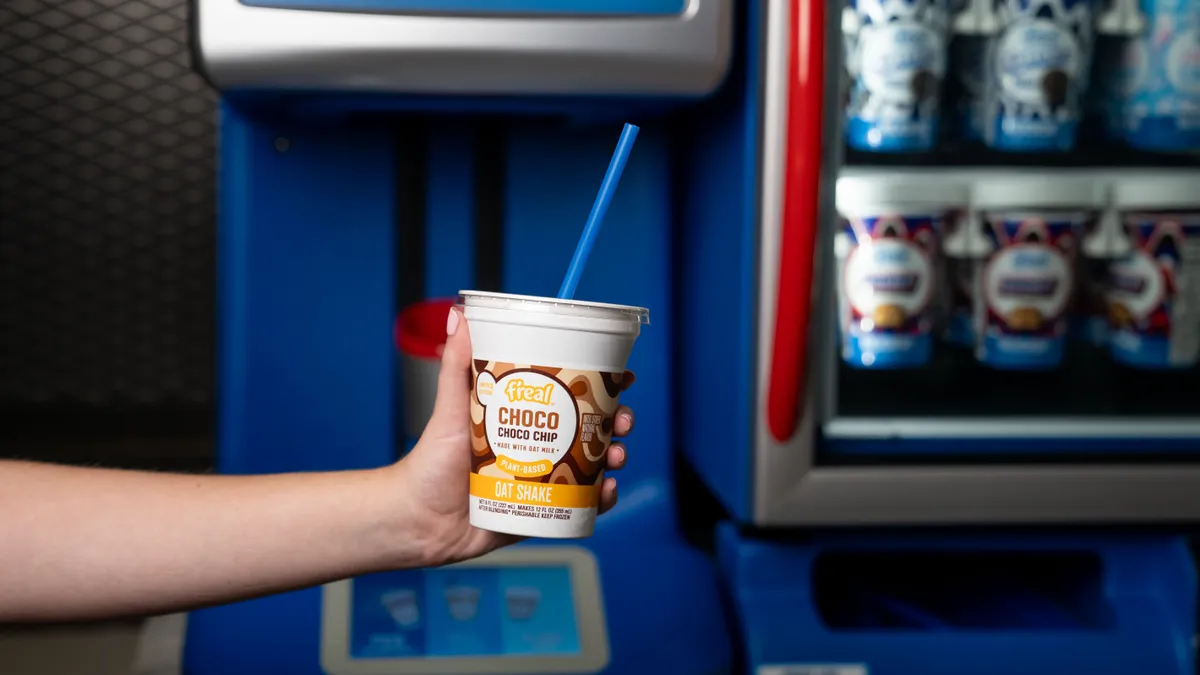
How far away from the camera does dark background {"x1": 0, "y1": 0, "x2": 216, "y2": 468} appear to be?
1491 millimetres

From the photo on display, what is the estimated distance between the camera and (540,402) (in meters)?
0.75

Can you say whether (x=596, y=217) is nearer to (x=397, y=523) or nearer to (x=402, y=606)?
(x=397, y=523)

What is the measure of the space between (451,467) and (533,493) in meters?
0.09

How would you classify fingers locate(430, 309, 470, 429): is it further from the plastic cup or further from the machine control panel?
the machine control panel

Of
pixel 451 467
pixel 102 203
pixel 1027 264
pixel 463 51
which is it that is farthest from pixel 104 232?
pixel 1027 264

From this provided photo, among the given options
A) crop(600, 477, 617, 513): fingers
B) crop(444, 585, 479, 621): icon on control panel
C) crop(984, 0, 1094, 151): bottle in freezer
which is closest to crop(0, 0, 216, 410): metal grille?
crop(444, 585, 479, 621): icon on control panel

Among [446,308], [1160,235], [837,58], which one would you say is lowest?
[446,308]

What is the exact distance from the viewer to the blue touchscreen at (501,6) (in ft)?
3.61

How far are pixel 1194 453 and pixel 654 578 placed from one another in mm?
664

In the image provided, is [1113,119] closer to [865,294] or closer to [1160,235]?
[1160,235]

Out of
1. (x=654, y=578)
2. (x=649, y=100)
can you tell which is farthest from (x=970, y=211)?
(x=654, y=578)

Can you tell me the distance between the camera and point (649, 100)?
3.92 ft

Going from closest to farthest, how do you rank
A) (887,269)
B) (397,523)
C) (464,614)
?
(397,523), (464,614), (887,269)

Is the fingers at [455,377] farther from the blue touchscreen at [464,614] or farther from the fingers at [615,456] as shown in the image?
the blue touchscreen at [464,614]
